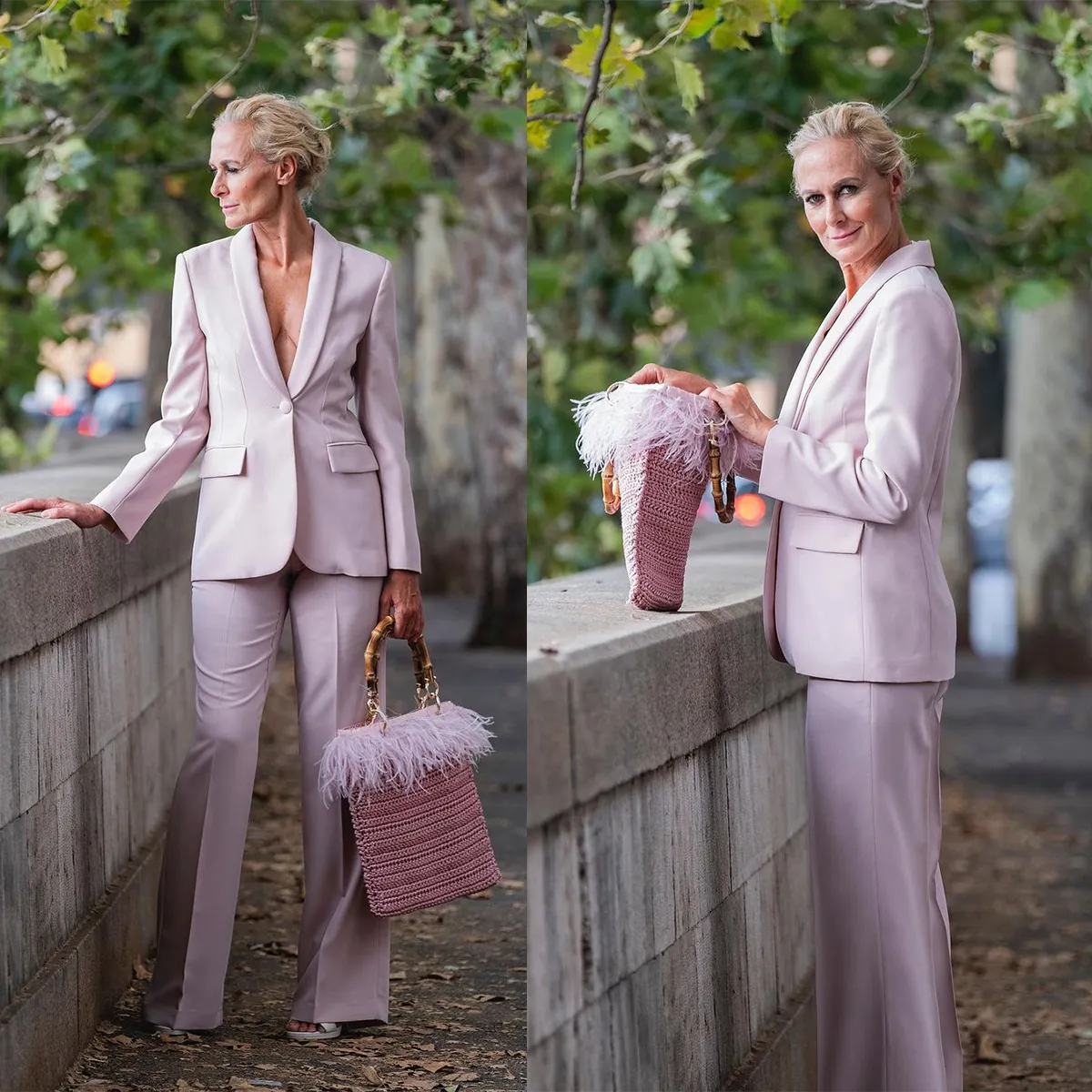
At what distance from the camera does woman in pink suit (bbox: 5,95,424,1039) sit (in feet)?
13.8

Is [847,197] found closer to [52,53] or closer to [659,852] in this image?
[659,852]

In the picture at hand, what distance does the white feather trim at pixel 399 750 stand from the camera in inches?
163

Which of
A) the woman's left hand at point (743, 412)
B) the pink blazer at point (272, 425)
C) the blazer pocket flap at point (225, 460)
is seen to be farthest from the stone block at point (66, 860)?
the woman's left hand at point (743, 412)

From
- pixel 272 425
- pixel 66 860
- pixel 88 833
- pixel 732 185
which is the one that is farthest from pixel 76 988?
pixel 732 185

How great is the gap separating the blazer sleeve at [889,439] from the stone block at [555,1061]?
3.78 ft

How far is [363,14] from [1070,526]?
8093mm

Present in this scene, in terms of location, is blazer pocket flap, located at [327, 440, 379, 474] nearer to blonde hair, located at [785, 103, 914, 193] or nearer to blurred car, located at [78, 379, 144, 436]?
blonde hair, located at [785, 103, 914, 193]

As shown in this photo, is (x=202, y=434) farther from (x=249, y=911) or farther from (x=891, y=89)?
(x=891, y=89)

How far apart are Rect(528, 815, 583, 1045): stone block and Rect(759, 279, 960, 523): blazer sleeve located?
0.92 metres

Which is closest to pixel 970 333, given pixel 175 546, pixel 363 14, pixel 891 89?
pixel 891 89

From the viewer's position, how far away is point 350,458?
428cm

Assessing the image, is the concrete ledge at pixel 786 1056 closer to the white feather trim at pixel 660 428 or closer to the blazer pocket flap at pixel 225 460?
A: the white feather trim at pixel 660 428

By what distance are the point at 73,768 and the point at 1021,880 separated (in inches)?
222

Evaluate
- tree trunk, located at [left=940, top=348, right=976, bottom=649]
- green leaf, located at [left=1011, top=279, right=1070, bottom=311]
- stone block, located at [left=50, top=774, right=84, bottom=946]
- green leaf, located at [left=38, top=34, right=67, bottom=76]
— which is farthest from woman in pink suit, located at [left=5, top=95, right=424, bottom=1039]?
tree trunk, located at [left=940, top=348, right=976, bottom=649]
